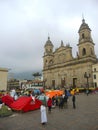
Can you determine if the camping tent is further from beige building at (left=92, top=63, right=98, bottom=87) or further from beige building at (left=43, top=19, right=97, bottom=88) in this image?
beige building at (left=92, top=63, right=98, bottom=87)

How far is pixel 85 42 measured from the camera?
168ft

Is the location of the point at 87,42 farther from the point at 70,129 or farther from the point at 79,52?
the point at 70,129

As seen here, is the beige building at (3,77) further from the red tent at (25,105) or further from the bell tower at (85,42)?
the bell tower at (85,42)

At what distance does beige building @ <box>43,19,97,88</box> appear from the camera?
1967 inches

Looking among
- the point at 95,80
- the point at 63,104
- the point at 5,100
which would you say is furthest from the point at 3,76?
the point at 95,80

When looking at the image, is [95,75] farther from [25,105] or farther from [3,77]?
[25,105]

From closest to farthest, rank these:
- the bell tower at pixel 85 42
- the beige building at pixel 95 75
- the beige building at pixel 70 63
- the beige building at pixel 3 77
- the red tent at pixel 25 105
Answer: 1. the red tent at pixel 25 105
2. the beige building at pixel 3 77
3. the beige building at pixel 95 75
4. the beige building at pixel 70 63
5. the bell tower at pixel 85 42

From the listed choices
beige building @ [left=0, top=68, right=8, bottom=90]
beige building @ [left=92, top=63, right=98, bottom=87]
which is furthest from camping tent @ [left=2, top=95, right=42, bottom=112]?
beige building @ [left=92, top=63, right=98, bottom=87]

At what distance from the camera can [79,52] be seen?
5334 cm

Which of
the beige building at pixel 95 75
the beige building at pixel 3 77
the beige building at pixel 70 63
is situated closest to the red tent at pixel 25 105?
the beige building at pixel 3 77

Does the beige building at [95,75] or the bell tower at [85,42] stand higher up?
the bell tower at [85,42]

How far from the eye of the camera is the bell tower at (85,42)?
1999 inches

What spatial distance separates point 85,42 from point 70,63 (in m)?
9.01

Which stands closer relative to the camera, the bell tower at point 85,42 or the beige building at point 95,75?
the beige building at point 95,75
